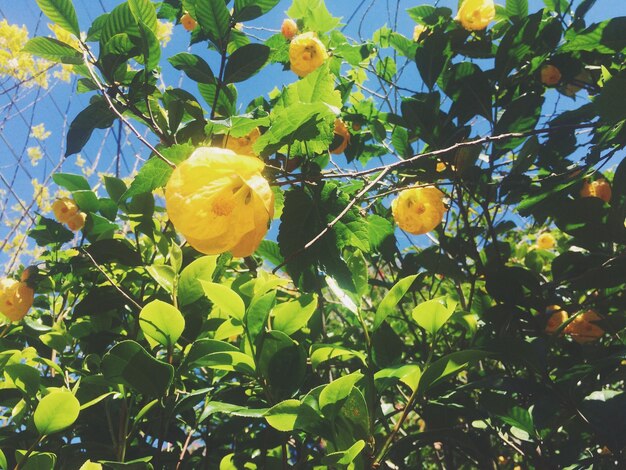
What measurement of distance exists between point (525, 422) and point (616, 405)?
14cm

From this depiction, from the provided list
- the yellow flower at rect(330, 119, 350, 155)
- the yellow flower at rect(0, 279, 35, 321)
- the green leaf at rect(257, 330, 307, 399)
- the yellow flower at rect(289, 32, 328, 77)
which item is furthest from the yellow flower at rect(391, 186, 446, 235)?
the yellow flower at rect(0, 279, 35, 321)

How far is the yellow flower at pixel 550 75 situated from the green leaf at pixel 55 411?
1322 millimetres

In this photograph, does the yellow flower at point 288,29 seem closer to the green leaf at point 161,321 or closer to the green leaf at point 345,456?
the green leaf at point 161,321

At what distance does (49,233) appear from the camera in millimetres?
1195

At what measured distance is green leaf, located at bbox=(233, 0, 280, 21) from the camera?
34.4 inches

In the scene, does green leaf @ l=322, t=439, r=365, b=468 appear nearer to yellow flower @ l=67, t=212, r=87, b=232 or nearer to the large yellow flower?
the large yellow flower

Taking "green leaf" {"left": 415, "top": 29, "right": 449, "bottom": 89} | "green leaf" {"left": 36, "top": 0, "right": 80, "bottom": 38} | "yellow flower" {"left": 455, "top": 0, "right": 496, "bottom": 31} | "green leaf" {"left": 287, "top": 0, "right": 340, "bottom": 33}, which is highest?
"green leaf" {"left": 287, "top": 0, "right": 340, "bottom": 33}

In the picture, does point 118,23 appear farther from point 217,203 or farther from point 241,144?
point 217,203

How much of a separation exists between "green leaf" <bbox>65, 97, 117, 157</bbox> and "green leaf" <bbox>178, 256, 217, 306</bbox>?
0.36 m

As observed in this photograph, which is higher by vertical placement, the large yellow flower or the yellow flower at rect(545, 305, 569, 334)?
the large yellow flower

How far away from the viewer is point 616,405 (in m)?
0.70

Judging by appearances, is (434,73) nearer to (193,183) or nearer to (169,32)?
(193,183)

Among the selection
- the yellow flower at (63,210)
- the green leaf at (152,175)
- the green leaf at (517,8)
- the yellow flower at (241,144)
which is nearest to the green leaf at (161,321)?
the green leaf at (152,175)

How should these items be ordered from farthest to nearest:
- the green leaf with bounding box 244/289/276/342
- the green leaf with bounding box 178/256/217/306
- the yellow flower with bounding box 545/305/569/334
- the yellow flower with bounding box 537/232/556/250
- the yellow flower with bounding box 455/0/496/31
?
the yellow flower with bounding box 537/232/556/250
the yellow flower with bounding box 455/0/496/31
the yellow flower with bounding box 545/305/569/334
the green leaf with bounding box 178/256/217/306
the green leaf with bounding box 244/289/276/342
